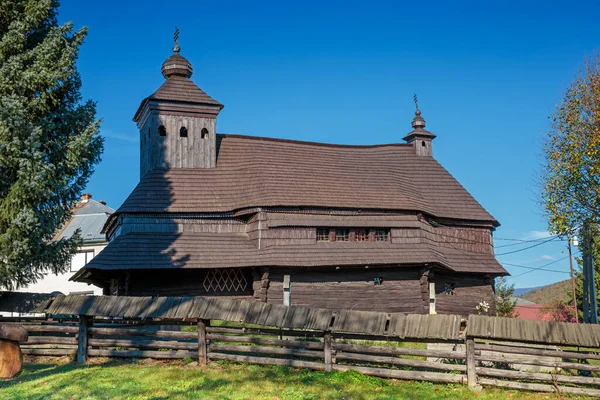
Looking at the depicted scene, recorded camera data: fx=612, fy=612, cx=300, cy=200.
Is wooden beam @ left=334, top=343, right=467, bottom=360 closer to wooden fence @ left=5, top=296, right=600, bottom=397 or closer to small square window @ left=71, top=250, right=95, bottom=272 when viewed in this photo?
wooden fence @ left=5, top=296, right=600, bottom=397

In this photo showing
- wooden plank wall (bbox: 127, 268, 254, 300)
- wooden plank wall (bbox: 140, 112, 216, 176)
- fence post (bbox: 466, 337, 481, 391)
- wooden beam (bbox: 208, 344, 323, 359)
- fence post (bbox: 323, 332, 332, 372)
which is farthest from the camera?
wooden plank wall (bbox: 140, 112, 216, 176)

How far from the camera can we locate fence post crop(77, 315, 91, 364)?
15555 millimetres

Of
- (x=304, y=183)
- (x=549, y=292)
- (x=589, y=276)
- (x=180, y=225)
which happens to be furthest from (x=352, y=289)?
(x=549, y=292)

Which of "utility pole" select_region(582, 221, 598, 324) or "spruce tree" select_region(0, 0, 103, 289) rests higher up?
"spruce tree" select_region(0, 0, 103, 289)

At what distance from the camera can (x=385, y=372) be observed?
1388 centimetres

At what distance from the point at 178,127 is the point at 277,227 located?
7410 millimetres

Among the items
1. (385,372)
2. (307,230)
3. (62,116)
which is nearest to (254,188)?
(307,230)

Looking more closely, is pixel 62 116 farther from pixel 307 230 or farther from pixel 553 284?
pixel 553 284

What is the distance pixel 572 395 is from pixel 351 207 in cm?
1620

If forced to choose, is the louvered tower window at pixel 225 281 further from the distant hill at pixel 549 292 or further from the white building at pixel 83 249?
the distant hill at pixel 549 292

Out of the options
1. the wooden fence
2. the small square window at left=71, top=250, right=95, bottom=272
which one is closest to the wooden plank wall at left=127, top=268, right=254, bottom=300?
the wooden fence

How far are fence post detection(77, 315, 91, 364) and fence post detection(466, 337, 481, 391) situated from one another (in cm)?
940

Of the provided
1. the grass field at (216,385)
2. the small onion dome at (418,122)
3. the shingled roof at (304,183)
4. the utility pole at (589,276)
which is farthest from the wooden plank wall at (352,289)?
the small onion dome at (418,122)

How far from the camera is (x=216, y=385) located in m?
13.0
